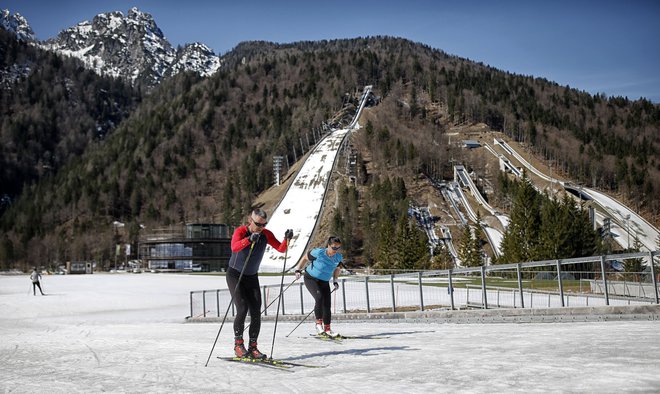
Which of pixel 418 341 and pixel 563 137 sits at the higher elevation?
pixel 563 137

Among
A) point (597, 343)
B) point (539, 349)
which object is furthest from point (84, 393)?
point (597, 343)

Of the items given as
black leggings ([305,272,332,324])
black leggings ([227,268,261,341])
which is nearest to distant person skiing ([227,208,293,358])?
black leggings ([227,268,261,341])

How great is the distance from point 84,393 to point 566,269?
1319 centimetres

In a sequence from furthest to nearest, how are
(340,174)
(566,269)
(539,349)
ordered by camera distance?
1. (340,174)
2. (566,269)
3. (539,349)

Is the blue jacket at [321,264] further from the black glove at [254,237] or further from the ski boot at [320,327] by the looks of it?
the black glove at [254,237]

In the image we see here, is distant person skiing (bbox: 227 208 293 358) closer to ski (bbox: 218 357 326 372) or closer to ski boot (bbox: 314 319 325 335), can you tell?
ski (bbox: 218 357 326 372)

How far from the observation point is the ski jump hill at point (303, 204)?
90750 mm

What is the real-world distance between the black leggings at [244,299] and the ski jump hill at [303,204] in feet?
223

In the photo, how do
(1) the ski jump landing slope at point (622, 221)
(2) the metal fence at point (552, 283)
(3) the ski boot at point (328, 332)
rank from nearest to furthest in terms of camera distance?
(3) the ski boot at point (328, 332) → (2) the metal fence at point (552, 283) → (1) the ski jump landing slope at point (622, 221)

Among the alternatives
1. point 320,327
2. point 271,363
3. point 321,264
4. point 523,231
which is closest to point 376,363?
point 271,363

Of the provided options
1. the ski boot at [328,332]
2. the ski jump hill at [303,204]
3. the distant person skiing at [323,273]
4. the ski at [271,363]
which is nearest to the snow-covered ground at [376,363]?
the ski at [271,363]

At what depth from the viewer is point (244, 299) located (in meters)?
9.32

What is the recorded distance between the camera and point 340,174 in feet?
423

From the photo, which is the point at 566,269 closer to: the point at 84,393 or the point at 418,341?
the point at 418,341
